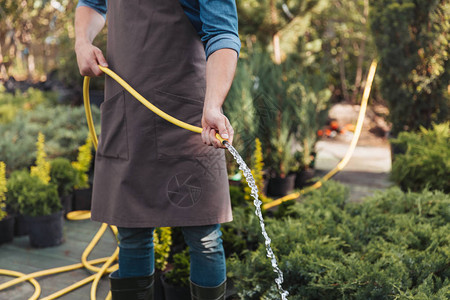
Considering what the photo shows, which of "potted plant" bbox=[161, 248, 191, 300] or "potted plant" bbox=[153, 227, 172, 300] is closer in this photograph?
"potted plant" bbox=[161, 248, 191, 300]

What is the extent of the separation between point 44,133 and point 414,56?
325 centimetres

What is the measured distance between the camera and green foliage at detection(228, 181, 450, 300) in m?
1.60

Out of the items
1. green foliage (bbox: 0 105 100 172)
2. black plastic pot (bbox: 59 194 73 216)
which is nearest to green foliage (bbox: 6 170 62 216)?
black plastic pot (bbox: 59 194 73 216)

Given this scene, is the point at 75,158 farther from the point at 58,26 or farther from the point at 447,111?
the point at 58,26

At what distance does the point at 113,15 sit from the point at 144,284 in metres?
0.91

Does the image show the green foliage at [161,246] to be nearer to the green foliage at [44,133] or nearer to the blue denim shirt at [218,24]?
the blue denim shirt at [218,24]

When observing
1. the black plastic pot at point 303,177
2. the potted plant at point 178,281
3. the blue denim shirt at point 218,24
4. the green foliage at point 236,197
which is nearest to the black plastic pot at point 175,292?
the potted plant at point 178,281

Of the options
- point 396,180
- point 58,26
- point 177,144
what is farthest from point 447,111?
point 58,26

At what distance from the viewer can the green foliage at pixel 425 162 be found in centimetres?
294

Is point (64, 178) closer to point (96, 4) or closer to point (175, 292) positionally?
point (175, 292)

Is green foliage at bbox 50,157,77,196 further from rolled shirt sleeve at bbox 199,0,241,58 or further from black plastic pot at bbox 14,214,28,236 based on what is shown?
rolled shirt sleeve at bbox 199,0,241,58

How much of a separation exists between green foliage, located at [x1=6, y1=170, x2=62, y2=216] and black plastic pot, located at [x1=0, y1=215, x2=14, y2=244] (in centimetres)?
8

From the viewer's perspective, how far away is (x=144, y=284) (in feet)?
5.18

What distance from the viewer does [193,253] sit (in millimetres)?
1508
